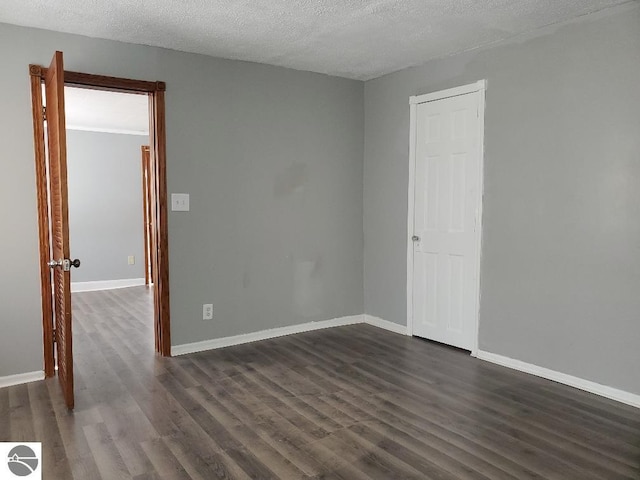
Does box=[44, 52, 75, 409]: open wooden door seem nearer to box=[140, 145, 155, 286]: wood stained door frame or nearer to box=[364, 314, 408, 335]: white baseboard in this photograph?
box=[364, 314, 408, 335]: white baseboard

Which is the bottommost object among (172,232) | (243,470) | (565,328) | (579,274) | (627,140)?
(243,470)

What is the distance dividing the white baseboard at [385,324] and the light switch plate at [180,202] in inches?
83.1

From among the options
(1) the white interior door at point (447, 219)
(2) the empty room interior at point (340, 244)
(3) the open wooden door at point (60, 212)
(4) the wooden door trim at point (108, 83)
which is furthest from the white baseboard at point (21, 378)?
(1) the white interior door at point (447, 219)

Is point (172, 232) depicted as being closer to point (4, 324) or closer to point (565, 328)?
point (4, 324)

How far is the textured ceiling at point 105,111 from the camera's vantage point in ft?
16.9

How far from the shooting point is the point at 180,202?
3926mm

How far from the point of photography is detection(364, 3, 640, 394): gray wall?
300 centimetres

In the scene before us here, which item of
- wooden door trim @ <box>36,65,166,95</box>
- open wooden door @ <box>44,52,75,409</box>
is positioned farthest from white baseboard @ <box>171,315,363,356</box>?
wooden door trim @ <box>36,65,166,95</box>

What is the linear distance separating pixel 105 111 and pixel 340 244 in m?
3.38

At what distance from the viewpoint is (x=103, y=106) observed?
18.6ft

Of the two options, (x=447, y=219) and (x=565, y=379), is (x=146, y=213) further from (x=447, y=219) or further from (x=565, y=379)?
(x=565, y=379)

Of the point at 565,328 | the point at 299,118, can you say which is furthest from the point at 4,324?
the point at 565,328

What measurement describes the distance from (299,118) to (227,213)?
1.11 m

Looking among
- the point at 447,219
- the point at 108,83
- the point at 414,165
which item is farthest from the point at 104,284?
the point at 447,219
